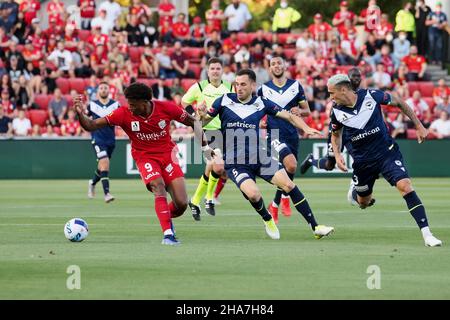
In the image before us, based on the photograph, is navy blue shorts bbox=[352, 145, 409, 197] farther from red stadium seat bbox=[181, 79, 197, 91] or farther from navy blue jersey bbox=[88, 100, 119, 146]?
red stadium seat bbox=[181, 79, 197, 91]

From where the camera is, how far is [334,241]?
14203mm

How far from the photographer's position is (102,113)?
75.5 ft

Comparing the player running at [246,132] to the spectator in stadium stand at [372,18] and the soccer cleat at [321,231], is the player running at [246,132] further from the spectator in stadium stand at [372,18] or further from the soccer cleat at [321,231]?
the spectator in stadium stand at [372,18]

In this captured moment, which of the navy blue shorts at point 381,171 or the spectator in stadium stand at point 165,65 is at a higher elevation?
the navy blue shorts at point 381,171

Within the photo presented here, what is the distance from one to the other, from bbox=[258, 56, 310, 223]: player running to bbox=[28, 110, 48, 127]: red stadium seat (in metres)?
14.8

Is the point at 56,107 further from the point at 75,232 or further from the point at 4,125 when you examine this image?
the point at 75,232

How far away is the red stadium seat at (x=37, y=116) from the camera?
3200cm

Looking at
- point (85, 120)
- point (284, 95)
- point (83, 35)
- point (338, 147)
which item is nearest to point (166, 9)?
point (83, 35)

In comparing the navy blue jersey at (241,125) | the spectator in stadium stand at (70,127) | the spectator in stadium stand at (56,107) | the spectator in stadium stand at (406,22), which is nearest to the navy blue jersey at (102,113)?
the navy blue jersey at (241,125)

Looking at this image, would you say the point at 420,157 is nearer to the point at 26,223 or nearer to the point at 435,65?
the point at 435,65

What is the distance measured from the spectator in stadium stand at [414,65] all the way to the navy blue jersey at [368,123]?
73.7ft

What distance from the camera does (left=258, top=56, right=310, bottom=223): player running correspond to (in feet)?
58.5

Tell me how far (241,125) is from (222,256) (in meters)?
2.88
